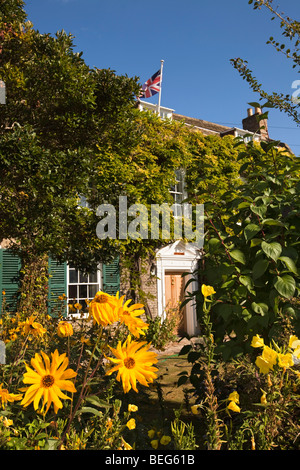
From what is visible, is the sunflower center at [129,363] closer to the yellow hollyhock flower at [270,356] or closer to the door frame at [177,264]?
the yellow hollyhock flower at [270,356]

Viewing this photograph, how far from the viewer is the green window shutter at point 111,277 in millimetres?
10172

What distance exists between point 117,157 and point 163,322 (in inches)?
204

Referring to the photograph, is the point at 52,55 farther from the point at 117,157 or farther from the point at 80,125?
the point at 117,157

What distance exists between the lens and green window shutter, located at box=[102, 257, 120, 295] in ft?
33.4

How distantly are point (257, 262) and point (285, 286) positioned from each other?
0.25 m

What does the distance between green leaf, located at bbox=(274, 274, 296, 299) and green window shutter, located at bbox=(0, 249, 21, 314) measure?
7477 millimetres

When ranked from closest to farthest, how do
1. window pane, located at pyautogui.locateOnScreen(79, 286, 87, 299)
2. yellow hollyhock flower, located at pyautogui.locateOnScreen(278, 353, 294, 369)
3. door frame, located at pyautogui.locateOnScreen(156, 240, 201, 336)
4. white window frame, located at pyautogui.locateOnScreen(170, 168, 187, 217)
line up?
yellow hollyhock flower, located at pyautogui.locateOnScreen(278, 353, 294, 369) → window pane, located at pyautogui.locateOnScreen(79, 286, 87, 299) → door frame, located at pyautogui.locateOnScreen(156, 240, 201, 336) → white window frame, located at pyautogui.locateOnScreen(170, 168, 187, 217)

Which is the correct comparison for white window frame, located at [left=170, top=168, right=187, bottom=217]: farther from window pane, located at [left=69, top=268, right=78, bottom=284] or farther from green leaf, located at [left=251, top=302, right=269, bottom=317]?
green leaf, located at [left=251, top=302, right=269, bottom=317]

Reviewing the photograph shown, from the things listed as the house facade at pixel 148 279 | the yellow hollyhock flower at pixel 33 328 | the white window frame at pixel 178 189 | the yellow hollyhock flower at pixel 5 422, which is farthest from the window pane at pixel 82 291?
the yellow hollyhock flower at pixel 5 422

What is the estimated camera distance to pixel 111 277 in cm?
1028

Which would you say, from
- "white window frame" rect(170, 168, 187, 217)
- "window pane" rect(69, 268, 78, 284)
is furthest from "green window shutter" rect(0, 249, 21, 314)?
"white window frame" rect(170, 168, 187, 217)

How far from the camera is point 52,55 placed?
247 inches

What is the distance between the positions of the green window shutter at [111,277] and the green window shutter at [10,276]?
2.56 metres
